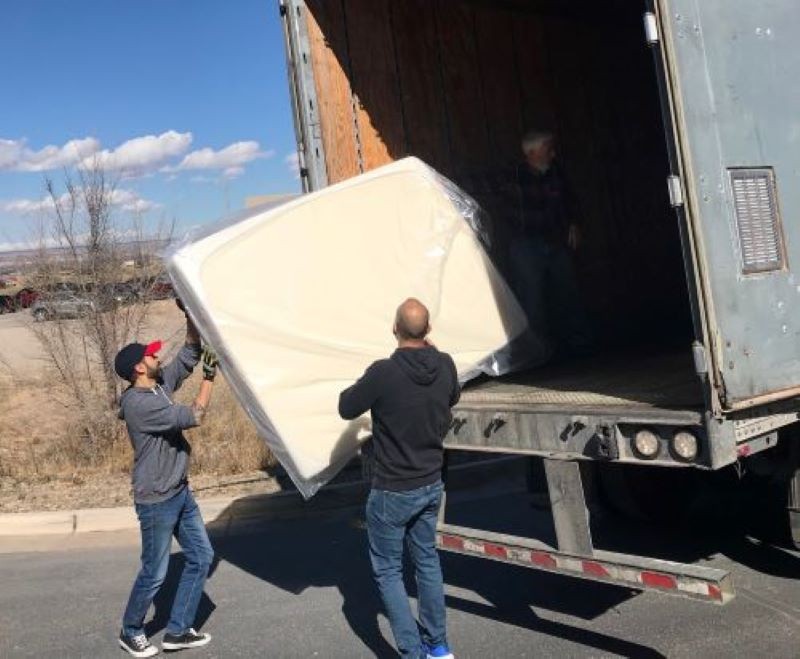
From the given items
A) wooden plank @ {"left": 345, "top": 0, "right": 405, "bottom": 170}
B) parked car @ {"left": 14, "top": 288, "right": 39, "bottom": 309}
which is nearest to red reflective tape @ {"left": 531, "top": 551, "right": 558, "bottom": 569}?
wooden plank @ {"left": 345, "top": 0, "right": 405, "bottom": 170}

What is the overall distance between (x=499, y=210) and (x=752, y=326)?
2803 mm

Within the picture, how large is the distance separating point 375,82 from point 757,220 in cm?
287

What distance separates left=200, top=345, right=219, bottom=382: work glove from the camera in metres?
4.29

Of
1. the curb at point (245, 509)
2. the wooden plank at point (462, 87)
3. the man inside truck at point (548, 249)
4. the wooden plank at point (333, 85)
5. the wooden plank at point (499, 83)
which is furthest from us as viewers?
the curb at point (245, 509)

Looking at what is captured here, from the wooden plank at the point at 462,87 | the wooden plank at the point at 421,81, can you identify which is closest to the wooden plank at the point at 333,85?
the wooden plank at the point at 421,81

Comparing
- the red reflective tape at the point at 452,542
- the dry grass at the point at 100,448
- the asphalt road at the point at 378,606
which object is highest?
the dry grass at the point at 100,448

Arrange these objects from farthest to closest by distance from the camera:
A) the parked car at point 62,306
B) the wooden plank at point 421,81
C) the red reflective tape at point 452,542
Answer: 1. the parked car at point 62,306
2. the wooden plank at point 421,81
3. the red reflective tape at point 452,542

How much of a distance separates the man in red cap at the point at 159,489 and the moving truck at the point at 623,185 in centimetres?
127

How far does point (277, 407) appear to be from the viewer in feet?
13.5

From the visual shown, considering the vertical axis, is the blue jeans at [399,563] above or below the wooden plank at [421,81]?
below

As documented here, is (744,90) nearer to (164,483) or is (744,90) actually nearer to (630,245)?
(164,483)

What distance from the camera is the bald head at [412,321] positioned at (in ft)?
12.8

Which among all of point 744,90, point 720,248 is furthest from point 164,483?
point 744,90

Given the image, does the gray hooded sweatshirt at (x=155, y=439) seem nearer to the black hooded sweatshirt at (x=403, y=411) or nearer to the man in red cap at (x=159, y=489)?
the man in red cap at (x=159, y=489)
